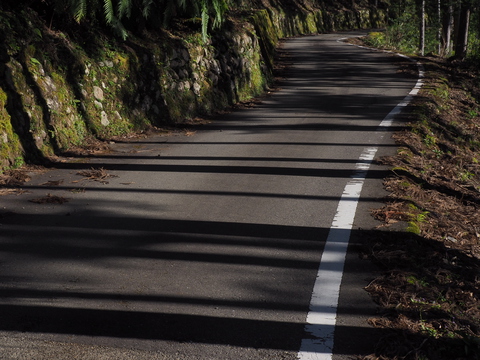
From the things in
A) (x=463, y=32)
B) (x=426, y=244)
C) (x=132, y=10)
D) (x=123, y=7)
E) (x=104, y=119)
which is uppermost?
(x=123, y=7)

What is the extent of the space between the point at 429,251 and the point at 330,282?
1.18 meters

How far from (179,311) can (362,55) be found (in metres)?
24.1

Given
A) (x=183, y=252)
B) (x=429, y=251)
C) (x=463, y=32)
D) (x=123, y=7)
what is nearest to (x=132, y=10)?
(x=123, y=7)

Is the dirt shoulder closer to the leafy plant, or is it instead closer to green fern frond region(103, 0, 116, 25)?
the leafy plant

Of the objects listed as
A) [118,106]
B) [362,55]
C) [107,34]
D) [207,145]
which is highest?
[107,34]

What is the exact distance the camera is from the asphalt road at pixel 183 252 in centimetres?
354

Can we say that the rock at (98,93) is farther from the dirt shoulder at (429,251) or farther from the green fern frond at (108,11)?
the dirt shoulder at (429,251)

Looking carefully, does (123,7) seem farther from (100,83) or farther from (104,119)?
(104,119)

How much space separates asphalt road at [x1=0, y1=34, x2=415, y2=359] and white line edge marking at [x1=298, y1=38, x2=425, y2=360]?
A: 0.06 meters

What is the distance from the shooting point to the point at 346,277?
4426 millimetres

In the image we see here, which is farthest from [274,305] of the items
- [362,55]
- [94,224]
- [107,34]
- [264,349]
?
[362,55]

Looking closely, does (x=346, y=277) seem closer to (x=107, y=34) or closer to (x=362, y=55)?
(x=107, y=34)

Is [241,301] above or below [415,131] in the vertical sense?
above

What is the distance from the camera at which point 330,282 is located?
171 inches
